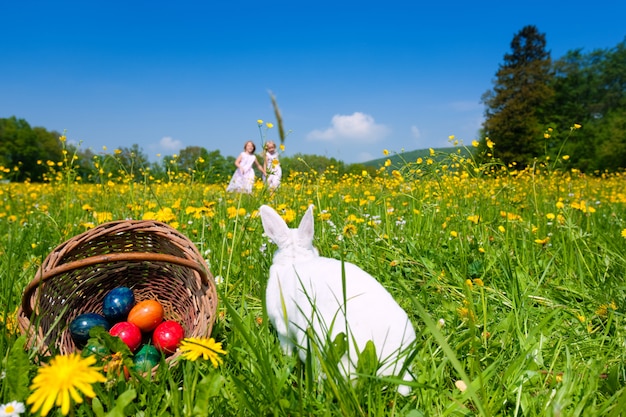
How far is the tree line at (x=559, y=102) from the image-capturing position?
1013 inches

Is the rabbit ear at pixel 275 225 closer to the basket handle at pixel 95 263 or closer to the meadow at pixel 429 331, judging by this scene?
the meadow at pixel 429 331

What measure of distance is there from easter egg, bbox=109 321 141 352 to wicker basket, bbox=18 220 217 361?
0.53 ft

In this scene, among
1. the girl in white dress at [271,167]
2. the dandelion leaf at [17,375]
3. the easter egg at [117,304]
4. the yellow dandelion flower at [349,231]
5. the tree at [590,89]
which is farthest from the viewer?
the tree at [590,89]

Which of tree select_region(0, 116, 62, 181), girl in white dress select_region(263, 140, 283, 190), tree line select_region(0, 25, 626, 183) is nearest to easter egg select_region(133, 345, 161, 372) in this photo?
girl in white dress select_region(263, 140, 283, 190)

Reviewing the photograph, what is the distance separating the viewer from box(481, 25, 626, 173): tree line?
25719mm

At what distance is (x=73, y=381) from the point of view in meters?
0.67

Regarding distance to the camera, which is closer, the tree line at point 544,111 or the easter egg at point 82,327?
the easter egg at point 82,327

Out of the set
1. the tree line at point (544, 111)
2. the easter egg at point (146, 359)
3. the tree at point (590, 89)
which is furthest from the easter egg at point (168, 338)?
the tree at point (590, 89)

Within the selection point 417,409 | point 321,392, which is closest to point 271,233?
point 321,392

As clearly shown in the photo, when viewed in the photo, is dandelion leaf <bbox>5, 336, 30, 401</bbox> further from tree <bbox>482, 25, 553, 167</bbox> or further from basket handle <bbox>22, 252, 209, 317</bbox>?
tree <bbox>482, 25, 553, 167</bbox>

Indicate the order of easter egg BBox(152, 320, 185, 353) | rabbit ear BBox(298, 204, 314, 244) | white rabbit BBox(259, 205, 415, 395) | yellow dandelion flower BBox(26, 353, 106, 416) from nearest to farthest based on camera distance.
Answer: yellow dandelion flower BBox(26, 353, 106, 416) → white rabbit BBox(259, 205, 415, 395) → easter egg BBox(152, 320, 185, 353) → rabbit ear BBox(298, 204, 314, 244)

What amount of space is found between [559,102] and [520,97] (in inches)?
262

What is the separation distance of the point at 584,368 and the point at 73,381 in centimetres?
143

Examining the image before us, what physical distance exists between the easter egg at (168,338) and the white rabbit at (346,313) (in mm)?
372
